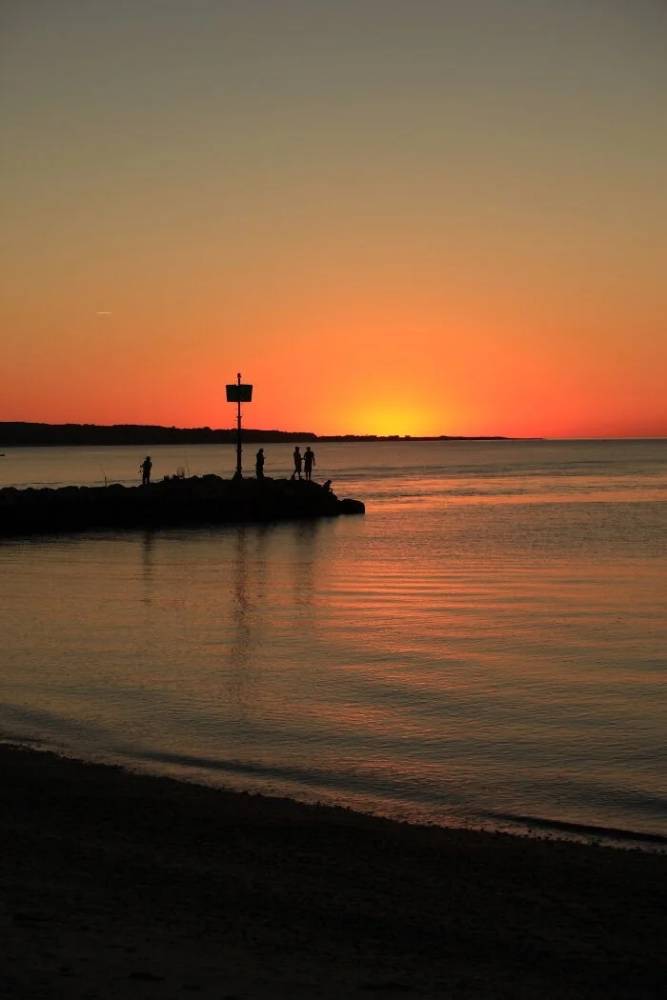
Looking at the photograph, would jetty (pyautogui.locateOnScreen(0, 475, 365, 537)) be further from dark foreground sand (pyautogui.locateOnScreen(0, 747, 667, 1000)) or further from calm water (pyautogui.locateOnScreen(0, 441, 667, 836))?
dark foreground sand (pyautogui.locateOnScreen(0, 747, 667, 1000))

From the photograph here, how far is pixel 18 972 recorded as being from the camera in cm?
532

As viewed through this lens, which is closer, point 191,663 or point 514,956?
point 514,956

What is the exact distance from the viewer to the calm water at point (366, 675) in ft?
33.7

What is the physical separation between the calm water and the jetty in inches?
394

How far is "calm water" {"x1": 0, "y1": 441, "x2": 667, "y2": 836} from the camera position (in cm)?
1027

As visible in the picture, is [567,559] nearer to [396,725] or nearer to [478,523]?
[478,523]

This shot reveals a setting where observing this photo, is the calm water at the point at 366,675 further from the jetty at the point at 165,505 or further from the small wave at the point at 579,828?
the jetty at the point at 165,505

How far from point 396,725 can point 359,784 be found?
2296mm

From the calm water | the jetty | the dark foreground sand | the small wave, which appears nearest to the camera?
the dark foreground sand

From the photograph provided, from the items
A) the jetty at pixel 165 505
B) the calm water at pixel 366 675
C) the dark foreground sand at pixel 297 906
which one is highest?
the jetty at pixel 165 505

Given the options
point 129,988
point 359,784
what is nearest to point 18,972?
point 129,988

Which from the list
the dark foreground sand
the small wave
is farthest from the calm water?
the dark foreground sand

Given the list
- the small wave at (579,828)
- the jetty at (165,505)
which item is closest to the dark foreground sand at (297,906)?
the small wave at (579,828)

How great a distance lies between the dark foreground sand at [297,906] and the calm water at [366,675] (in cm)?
122
